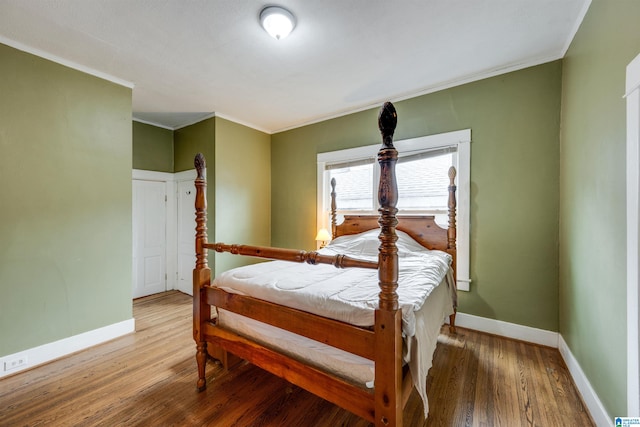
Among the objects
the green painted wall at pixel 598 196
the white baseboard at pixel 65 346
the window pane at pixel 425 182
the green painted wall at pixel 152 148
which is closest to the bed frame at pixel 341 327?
the green painted wall at pixel 598 196

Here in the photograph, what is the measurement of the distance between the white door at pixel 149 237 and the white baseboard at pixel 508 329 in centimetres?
441

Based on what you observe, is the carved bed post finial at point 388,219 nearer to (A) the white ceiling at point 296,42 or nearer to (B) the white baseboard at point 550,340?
(A) the white ceiling at point 296,42

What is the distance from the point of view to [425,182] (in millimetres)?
3125

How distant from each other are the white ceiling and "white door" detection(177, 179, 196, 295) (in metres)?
1.48

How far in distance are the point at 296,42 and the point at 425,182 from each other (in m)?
2.05

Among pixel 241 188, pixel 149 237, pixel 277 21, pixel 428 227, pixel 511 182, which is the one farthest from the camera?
pixel 149 237

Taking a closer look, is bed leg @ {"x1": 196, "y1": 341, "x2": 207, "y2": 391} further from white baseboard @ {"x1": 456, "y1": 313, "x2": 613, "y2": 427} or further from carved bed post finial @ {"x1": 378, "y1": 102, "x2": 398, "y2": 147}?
white baseboard @ {"x1": 456, "y1": 313, "x2": 613, "y2": 427}

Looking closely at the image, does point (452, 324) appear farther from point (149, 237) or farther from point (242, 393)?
point (149, 237)

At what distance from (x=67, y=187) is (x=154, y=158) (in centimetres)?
179

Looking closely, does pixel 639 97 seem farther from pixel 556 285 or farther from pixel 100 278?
pixel 100 278

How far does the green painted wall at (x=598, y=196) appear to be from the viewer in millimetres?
1364

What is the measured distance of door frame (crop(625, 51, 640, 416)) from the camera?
1.19 m

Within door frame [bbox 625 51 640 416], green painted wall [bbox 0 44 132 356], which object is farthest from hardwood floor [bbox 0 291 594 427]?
door frame [bbox 625 51 640 416]

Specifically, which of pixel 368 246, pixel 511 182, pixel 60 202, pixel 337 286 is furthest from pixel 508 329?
pixel 60 202
